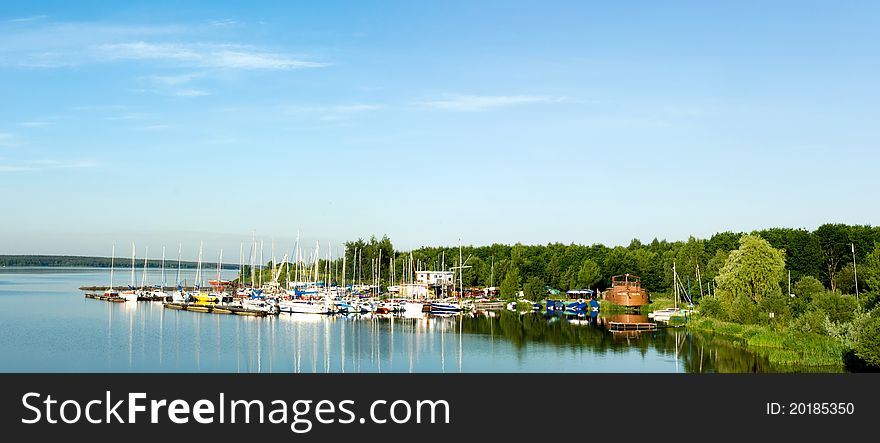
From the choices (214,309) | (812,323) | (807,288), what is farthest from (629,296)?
(214,309)

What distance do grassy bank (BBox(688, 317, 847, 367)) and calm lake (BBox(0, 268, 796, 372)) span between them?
4.36 ft

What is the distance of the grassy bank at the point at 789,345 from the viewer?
129 feet

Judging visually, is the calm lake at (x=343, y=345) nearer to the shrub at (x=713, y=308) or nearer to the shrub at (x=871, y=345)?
the shrub at (x=713, y=308)

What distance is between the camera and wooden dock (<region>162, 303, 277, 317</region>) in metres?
75.2

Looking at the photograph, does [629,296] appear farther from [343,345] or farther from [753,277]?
[343,345]

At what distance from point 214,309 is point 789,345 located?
55.4 meters

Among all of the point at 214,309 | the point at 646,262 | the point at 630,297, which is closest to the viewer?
the point at 214,309

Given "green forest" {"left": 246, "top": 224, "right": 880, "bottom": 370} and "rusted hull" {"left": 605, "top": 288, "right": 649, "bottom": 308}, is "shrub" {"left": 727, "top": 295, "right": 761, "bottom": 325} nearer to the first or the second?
"green forest" {"left": 246, "top": 224, "right": 880, "bottom": 370}

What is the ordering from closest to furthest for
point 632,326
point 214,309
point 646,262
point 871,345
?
1. point 871,345
2. point 632,326
3. point 214,309
4. point 646,262

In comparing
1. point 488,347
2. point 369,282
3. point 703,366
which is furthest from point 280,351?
point 369,282

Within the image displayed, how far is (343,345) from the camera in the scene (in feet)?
170

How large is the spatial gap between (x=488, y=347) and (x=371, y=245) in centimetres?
7842

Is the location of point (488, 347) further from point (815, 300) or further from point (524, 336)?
point (815, 300)
